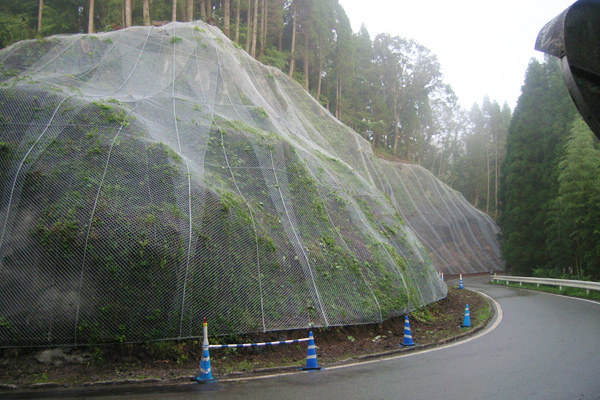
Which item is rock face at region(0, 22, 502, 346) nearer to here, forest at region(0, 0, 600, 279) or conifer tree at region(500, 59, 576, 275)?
forest at region(0, 0, 600, 279)

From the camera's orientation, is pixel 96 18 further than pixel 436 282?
Yes

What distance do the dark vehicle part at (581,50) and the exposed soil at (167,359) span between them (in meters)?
6.29

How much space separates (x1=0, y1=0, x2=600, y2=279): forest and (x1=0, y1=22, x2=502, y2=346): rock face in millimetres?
7801

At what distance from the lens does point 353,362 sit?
7969mm

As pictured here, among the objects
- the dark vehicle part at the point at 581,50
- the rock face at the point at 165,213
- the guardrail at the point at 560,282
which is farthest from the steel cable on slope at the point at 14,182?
the guardrail at the point at 560,282

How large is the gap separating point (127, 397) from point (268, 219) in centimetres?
584

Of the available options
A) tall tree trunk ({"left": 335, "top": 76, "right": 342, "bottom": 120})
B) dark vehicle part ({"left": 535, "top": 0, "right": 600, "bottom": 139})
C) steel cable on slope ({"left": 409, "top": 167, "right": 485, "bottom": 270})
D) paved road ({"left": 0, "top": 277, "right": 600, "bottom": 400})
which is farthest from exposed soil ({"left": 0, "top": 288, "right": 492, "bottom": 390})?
tall tree trunk ({"left": 335, "top": 76, "right": 342, "bottom": 120})

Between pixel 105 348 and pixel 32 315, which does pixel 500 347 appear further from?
pixel 32 315

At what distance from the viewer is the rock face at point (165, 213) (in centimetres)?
768

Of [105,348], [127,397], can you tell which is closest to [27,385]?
[105,348]

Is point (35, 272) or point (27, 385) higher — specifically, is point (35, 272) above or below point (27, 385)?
above

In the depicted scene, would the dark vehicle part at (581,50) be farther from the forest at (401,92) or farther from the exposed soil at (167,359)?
the forest at (401,92)

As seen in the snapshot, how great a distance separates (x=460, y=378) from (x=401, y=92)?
4346cm

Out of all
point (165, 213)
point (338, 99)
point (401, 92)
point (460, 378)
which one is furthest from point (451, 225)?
point (165, 213)
